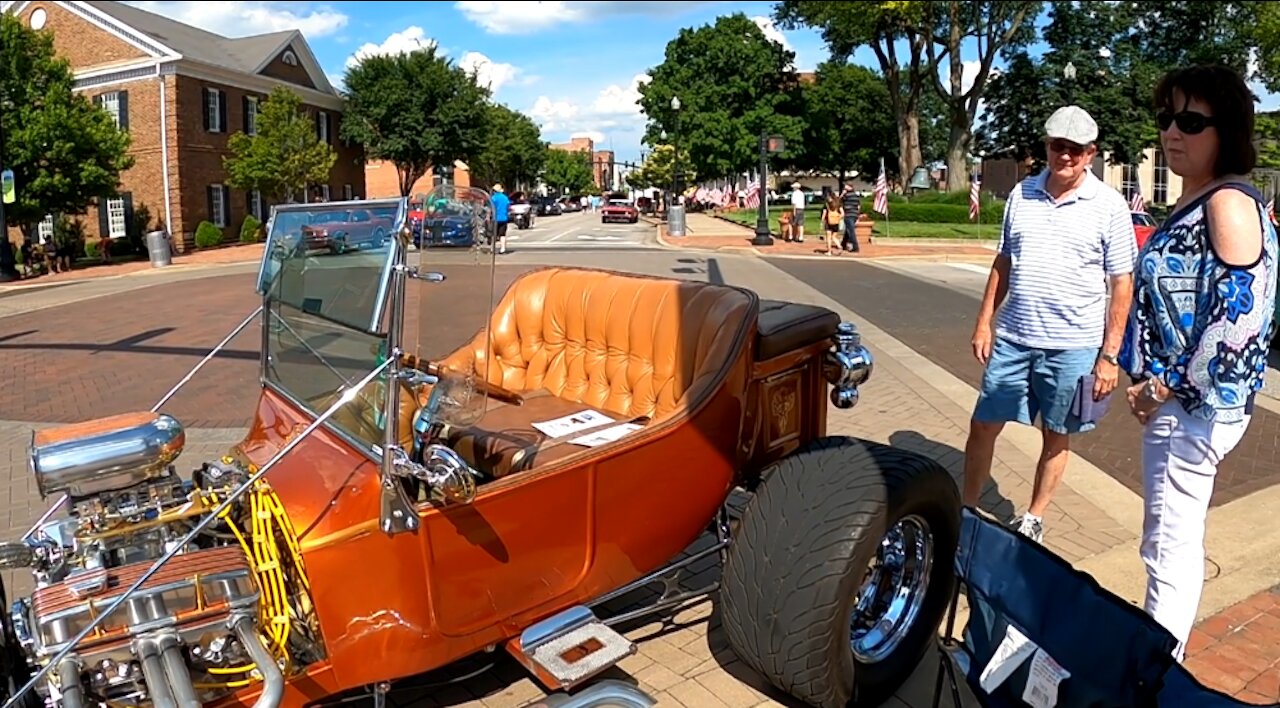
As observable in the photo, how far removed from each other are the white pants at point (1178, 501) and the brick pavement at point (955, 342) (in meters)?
2.36

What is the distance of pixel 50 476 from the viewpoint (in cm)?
234

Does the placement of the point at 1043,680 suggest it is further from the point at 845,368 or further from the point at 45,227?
the point at 45,227

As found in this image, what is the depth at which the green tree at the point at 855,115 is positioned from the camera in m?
63.4

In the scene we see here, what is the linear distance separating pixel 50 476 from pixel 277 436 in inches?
25.1

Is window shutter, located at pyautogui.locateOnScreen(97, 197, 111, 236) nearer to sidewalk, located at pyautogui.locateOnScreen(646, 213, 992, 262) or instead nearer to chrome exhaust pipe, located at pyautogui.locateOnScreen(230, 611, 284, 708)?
sidewalk, located at pyautogui.locateOnScreen(646, 213, 992, 262)

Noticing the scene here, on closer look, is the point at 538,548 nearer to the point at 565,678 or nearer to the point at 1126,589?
the point at 565,678

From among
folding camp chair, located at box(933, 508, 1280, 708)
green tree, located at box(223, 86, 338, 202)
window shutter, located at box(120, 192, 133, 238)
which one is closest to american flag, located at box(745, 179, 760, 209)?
green tree, located at box(223, 86, 338, 202)

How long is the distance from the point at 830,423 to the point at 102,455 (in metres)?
5.00

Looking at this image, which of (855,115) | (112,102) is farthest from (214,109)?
(855,115)

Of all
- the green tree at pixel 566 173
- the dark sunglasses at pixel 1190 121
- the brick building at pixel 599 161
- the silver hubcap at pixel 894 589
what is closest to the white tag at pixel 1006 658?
the silver hubcap at pixel 894 589

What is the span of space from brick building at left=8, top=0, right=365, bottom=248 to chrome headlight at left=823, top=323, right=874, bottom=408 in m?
30.1

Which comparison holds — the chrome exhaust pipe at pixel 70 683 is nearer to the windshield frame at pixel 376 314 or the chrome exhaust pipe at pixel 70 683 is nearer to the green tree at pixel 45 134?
the windshield frame at pixel 376 314

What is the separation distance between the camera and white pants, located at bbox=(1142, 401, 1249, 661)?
8.82 feet

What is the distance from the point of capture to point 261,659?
2.03m
